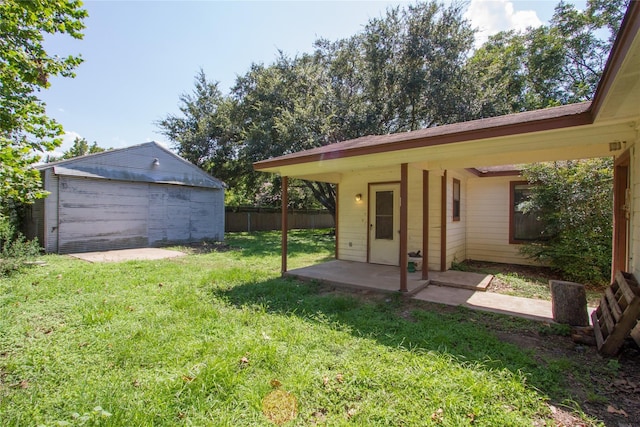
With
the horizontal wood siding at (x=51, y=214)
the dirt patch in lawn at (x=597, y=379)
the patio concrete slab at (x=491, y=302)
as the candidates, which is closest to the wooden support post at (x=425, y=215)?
the patio concrete slab at (x=491, y=302)

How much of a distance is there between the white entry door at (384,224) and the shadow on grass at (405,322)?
7.51 ft

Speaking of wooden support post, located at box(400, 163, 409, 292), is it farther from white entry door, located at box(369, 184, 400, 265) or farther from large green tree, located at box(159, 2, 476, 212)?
large green tree, located at box(159, 2, 476, 212)

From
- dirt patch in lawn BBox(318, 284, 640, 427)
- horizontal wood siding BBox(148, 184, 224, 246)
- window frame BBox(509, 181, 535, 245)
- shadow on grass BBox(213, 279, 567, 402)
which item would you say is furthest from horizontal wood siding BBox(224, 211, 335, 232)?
dirt patch in lawn BBox(318, 284, 640, 427)

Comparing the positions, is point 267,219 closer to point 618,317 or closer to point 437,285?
point 437,285

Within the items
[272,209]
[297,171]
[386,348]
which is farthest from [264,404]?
[272,209]

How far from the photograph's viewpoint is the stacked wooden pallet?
2.78 meters

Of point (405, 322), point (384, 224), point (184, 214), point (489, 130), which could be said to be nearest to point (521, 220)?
point (384, 224)

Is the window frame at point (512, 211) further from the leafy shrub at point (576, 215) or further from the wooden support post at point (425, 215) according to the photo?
the wooden support post at point (425, 215)

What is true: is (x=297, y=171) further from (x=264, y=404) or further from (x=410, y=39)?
(x=410, y=39)

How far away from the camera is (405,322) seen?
373cm

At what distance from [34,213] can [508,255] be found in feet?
48.2

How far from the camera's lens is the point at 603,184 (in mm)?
5828

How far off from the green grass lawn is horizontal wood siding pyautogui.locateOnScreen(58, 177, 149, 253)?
5550 millimetres

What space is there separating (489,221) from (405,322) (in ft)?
18.4
